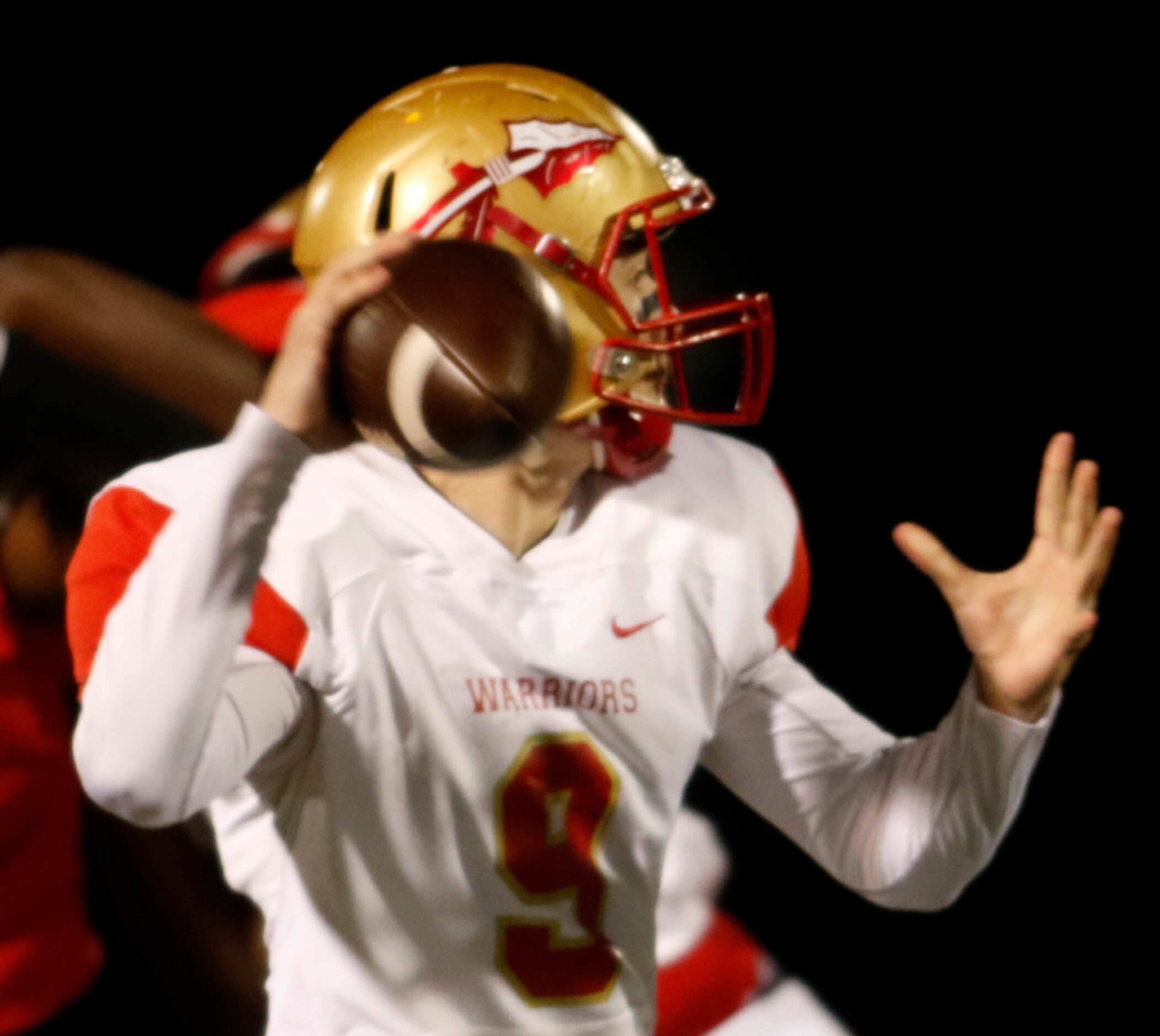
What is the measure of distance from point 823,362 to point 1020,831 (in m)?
0.95

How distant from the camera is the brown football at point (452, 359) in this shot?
86 cm

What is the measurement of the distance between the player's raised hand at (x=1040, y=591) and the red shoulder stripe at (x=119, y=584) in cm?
53

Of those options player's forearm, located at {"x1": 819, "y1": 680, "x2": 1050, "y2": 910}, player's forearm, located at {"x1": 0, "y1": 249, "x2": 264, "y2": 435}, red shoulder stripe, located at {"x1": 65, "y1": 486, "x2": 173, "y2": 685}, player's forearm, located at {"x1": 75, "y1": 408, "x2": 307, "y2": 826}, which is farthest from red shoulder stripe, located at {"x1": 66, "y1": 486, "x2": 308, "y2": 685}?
player's forearm, located at {"x1": 819, "y1": 680, "x2": 1050, "y2": 910}

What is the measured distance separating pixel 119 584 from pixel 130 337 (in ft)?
1.90

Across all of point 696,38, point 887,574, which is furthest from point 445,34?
point 887,574

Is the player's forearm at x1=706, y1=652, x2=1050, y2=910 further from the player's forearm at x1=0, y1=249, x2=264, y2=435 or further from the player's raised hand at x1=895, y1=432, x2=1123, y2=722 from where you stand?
the player's forearm at x1=0, y1=249, x2=264, y2=435

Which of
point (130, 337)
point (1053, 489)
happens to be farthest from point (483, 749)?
point (130, 337)

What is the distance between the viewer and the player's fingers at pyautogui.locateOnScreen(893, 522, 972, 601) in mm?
1134

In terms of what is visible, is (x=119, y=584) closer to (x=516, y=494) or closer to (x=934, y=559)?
(x=516, y=494)

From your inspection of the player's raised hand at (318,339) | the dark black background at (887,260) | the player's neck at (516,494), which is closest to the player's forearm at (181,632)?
the player's raised hand at (318,339)

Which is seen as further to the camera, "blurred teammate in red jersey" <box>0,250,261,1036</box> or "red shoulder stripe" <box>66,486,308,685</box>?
"blurred teammate in red jersey" <box>0,250,261,1036</box>

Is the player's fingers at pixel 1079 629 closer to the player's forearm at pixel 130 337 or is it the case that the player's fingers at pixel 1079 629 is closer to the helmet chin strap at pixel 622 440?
the helmet chin strap at pixel 622 440

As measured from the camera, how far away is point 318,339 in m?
0.85

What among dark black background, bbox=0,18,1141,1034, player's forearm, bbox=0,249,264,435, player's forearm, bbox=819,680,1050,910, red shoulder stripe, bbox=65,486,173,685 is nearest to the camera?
red shoulder stripe, bbox=65,486,173,685
